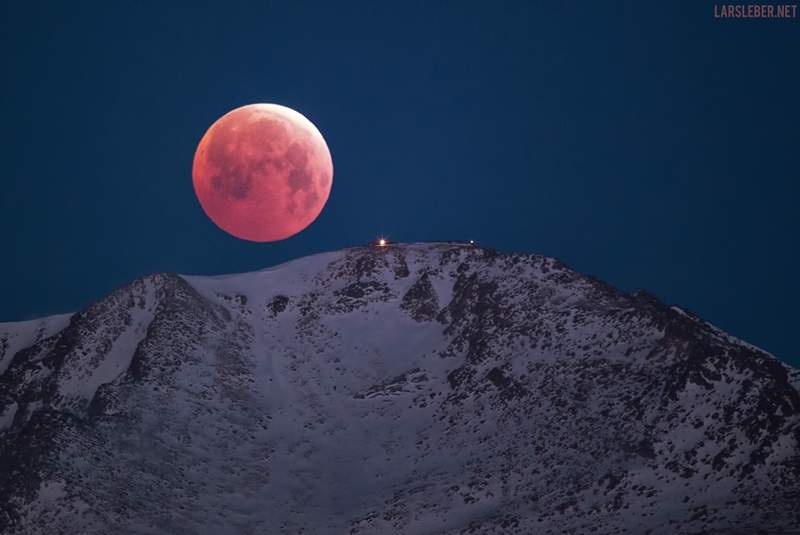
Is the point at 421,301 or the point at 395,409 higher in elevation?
the point at 421,301

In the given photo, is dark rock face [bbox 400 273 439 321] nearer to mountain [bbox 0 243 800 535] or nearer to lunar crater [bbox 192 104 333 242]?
mountain [bbox 0 243 800 535]

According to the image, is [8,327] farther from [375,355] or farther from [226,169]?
[226,169]

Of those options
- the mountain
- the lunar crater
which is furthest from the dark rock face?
the lunar crater

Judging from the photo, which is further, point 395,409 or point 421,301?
point 421,301

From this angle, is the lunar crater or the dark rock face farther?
the dark rock face

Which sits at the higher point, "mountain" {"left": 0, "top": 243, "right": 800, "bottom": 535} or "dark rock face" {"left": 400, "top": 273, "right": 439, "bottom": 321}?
"dark rock face" {"left": 400, "top": 273, "right": 439, "bottom": 321}

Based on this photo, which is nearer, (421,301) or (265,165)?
(265,165)

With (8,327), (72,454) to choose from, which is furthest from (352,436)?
(8,327)

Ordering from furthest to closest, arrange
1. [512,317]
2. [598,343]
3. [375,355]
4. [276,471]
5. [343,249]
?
[343,249] < [375,355] < [512,317] < [598,343] < [276,471]
